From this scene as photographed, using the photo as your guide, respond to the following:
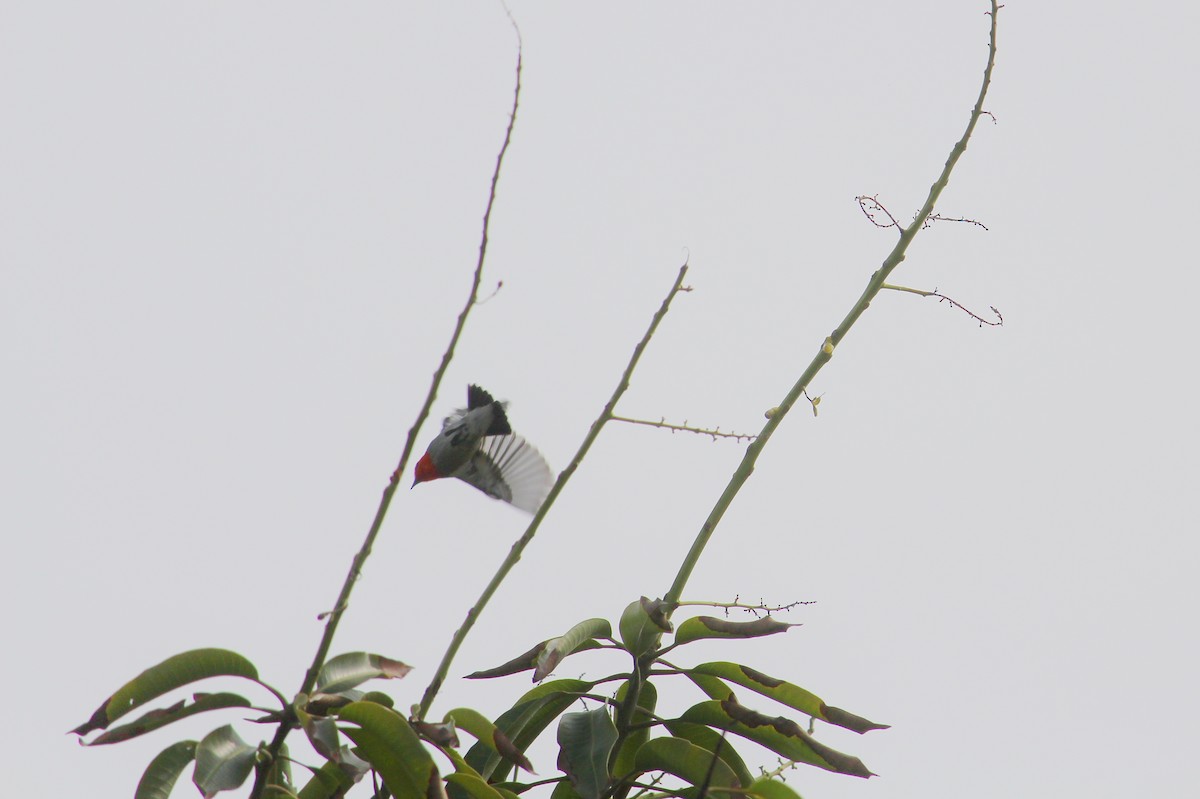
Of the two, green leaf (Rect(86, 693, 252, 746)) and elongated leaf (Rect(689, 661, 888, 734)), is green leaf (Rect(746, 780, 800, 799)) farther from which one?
green leaf (Rect(86, 693, 252, 746))

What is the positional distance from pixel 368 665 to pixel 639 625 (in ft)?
1.61

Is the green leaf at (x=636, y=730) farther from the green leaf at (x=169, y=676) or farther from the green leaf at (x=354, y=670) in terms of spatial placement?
the green leaf at (x=169, y=676)

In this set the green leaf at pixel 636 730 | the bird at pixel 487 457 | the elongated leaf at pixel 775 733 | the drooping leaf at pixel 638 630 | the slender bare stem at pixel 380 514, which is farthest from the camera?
the bird at pixel 487 457

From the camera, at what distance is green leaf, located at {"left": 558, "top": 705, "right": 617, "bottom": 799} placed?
206cm

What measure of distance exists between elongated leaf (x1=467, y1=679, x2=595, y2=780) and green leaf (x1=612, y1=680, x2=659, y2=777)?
0.09m

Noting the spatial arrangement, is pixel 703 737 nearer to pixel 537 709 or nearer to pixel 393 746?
pixel 537 709

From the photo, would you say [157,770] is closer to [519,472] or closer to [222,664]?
[222,664]

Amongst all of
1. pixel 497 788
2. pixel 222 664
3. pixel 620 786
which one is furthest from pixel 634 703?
pixel 222 664

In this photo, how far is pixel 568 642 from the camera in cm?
214

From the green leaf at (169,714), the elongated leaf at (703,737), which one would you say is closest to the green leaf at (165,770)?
the green leaf at (169,714)

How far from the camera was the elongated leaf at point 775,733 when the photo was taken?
2049 millimetres

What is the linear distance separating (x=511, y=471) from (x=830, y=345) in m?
3.48

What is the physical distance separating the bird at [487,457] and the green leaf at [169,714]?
11.1 ft

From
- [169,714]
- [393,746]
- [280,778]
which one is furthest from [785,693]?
[169,714]
